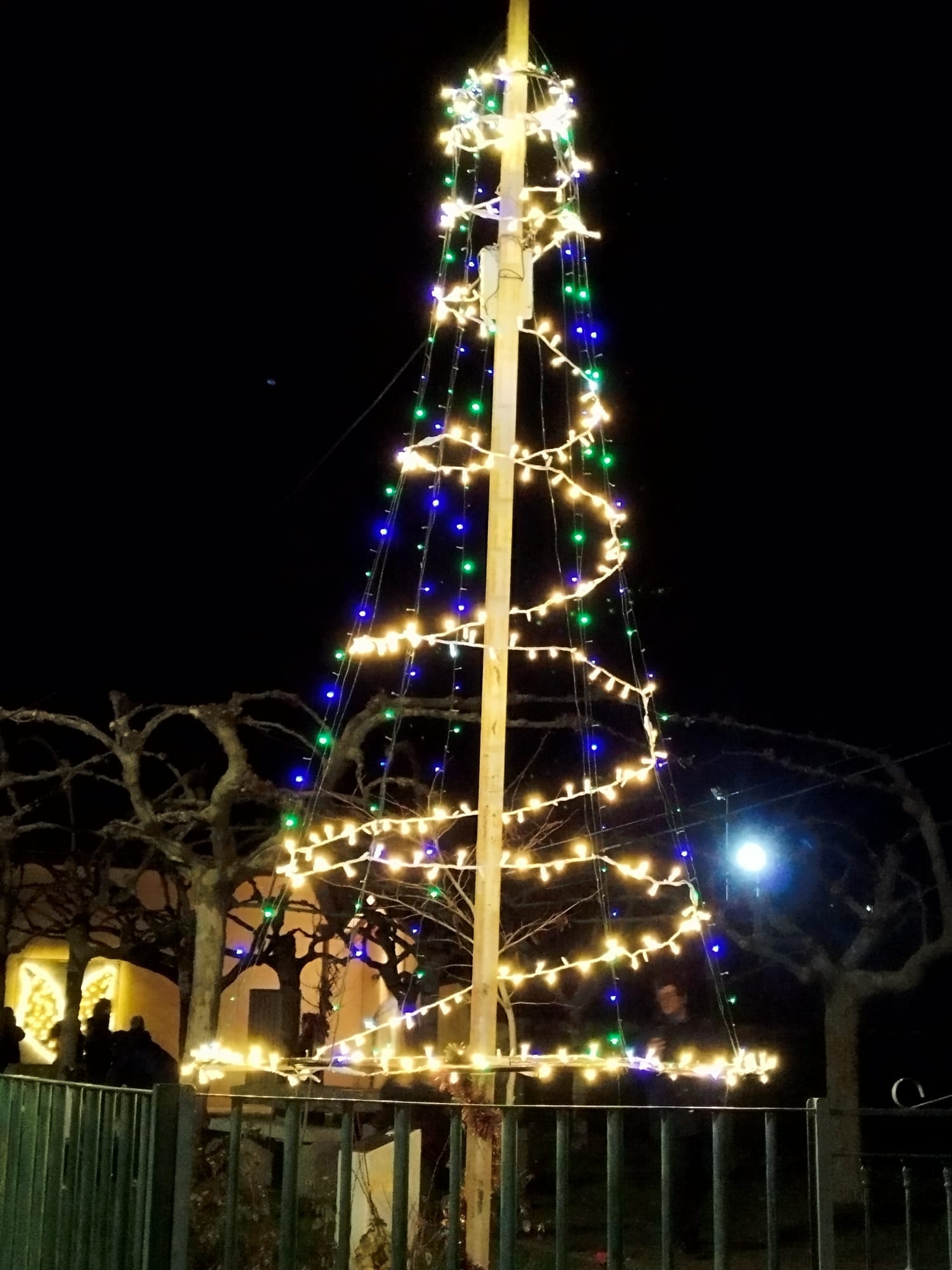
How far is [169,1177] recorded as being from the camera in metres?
3.93

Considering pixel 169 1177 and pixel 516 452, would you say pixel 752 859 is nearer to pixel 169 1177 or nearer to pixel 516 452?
pixel 516 452

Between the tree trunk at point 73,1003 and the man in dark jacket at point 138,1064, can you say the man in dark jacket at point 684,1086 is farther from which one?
A: the tree trunk at point 73,1003

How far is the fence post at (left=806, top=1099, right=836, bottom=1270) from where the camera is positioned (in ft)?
13.4

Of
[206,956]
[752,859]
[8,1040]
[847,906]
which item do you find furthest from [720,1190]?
[8,1040]

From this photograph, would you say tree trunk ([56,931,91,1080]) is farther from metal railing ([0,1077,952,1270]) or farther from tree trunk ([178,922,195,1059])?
metal railing ([0,1077,952,1270])

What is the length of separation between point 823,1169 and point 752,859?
8.87m

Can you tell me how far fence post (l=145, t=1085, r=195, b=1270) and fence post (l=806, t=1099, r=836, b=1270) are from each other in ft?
6.57

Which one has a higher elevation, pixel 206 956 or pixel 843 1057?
pixel 206 956

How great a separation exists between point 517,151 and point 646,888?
36.6ft

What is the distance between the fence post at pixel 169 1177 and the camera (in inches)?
152

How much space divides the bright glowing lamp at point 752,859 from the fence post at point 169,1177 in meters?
9.56

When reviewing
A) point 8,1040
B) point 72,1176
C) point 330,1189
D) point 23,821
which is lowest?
point 330,1189

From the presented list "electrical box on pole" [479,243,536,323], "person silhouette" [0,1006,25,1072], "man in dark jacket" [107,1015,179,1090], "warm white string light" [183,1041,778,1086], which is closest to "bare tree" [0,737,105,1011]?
"person silhouette" [0,1006,25,1072]

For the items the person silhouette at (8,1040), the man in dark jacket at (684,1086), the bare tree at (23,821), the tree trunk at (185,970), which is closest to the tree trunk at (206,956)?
the bare tree at (23,821)
